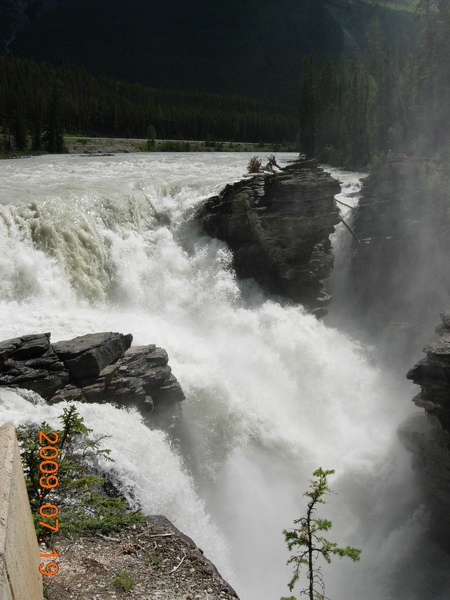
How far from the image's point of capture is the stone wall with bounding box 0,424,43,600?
4.58 m

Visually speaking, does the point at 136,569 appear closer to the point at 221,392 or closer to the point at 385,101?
the point at 221,392

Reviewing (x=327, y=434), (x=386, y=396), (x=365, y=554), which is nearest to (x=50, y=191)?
(x=327, y=434)

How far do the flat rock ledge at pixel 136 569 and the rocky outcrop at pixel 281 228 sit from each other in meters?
16.4

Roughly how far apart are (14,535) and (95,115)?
84419 mm

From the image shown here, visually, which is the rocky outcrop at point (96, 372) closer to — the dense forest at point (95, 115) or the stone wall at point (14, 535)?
the stone wall at point (14, 535)

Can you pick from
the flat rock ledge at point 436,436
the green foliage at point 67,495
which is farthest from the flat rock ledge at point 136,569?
the flat rock ledge at point 436,436

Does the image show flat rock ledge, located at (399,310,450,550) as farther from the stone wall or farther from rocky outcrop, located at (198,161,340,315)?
the stone wall

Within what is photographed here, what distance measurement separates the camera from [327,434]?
18922 mm

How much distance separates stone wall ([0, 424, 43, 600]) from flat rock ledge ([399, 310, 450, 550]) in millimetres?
13157

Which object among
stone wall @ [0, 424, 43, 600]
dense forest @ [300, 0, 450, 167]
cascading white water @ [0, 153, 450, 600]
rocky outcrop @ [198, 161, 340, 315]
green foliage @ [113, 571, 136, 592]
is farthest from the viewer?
dense forest @ [300, 0, 450, 167]

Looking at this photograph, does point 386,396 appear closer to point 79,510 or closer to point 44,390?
point 44,390

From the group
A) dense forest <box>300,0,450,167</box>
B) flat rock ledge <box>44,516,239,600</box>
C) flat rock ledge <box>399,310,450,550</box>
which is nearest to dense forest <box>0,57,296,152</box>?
dense forest <box>300,0,450,167</box>

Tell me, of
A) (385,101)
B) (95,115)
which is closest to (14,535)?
(385,101)

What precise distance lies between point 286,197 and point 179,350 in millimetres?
10918
